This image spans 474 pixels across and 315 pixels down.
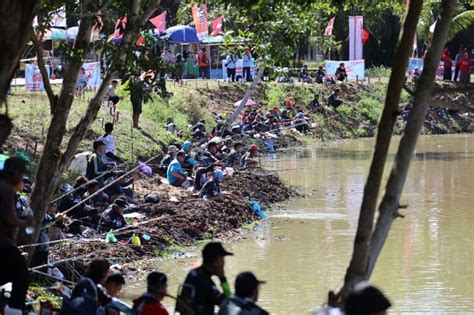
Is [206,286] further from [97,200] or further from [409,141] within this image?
[97,200]

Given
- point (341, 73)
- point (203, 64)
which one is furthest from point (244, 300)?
point (341, 73)

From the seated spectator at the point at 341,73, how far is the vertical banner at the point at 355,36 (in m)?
1.01

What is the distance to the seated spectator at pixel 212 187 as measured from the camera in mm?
22078

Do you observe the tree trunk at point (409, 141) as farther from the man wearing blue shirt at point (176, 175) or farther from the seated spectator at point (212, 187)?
the man wearing blue shirt at point (176, 175)

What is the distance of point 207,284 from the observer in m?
8.59

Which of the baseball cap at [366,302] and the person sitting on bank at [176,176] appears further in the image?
the person sitting on bank at [176,176]

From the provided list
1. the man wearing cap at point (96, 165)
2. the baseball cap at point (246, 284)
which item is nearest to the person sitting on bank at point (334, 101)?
the man wearing cap at point (96, 165)

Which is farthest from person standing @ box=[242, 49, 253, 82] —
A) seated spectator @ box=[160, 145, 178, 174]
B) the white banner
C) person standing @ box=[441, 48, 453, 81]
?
seated spectator @ box=[160, 145, 178, 174]

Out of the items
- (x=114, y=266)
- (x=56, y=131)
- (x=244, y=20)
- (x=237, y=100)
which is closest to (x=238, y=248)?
(x=114, y=266)

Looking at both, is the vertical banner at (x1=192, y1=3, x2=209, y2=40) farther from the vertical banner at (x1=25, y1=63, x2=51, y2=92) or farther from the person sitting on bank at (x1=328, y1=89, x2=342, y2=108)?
the person sitting on bank at (x1=328, y1=89, x2=342, y2=108)

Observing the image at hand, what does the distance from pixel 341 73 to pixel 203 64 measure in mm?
5920

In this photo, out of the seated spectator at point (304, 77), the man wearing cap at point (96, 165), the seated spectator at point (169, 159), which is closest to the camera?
the man wearing cap at point (96, 165)

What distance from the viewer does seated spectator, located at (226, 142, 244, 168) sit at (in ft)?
88.8

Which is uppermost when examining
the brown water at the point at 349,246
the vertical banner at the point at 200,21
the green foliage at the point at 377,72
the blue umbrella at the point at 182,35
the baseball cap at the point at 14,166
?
the vertical banner at the point at 200,21
